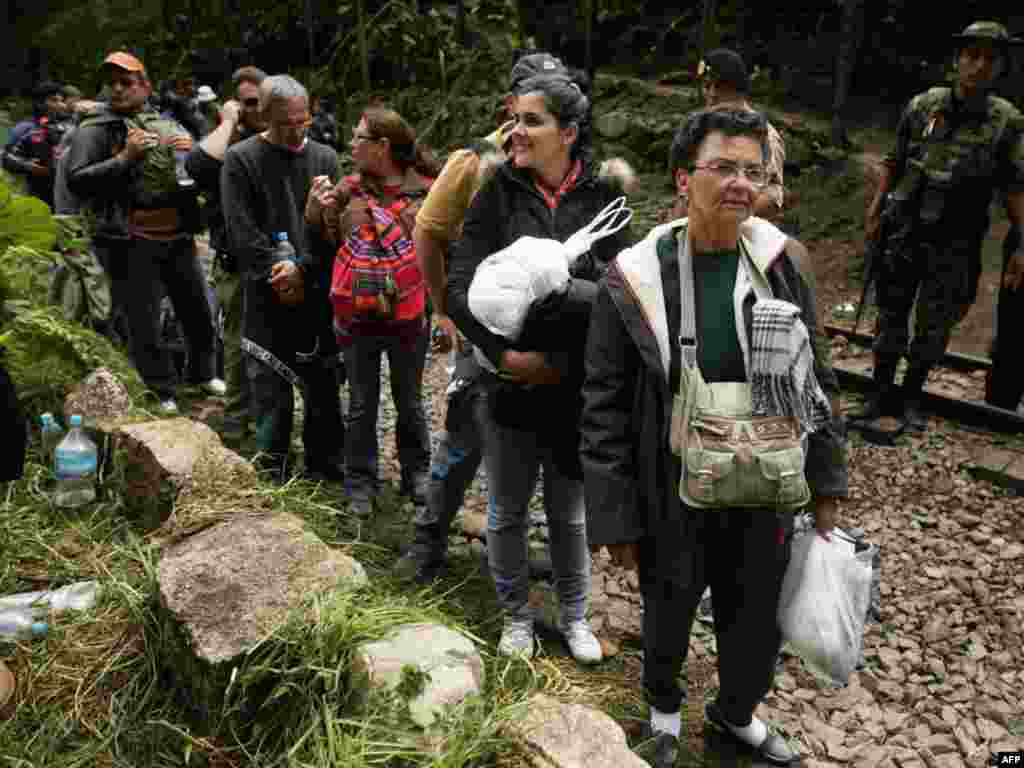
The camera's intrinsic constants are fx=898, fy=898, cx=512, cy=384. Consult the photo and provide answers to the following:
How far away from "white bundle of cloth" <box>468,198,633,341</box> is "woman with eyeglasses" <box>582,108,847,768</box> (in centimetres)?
22

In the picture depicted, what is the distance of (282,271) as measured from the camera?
4098mm

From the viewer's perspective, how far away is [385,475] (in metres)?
4.90

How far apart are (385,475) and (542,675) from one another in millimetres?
2358

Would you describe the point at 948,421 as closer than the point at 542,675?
No

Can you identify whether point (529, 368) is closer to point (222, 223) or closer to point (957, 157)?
point (222, 223)

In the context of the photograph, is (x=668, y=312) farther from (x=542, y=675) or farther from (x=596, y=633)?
(x=596, y=633)

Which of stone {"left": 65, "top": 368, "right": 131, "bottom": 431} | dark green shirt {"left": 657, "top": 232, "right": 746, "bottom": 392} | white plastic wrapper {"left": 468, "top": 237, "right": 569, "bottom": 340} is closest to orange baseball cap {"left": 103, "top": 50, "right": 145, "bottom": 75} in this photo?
stone {"left": 65, "top": 368, "right": 131, "bottom": 431}

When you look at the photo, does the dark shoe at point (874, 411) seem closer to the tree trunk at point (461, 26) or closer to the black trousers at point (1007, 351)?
the black trousers at point (1007, 351)

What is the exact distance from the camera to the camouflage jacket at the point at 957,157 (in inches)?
193

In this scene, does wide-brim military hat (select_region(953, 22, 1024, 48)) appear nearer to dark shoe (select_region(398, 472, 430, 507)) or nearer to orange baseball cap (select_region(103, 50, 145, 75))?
dark shoe (select_region(398, 472, 430, 507))

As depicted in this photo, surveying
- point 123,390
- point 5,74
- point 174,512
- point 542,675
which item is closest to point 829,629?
point 542,675

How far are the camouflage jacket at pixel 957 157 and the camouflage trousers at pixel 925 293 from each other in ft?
0.51

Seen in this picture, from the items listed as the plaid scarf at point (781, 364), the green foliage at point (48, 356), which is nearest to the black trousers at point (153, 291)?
the green foliage at point (48, 356)

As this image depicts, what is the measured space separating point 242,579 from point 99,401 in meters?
2.01
